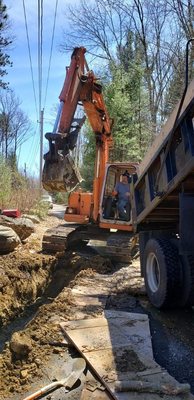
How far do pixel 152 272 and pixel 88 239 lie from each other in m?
4.80

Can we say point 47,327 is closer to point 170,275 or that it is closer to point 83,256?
point 170,275

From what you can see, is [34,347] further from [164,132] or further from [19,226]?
[19,226]

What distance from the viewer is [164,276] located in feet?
19.4

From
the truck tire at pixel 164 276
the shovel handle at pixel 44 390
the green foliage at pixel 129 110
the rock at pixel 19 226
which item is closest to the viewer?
the shovel handle at pixel 44 390

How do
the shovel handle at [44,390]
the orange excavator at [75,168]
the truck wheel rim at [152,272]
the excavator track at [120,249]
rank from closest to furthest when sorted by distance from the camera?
the shovel handle at [44,390] → the truck wheel rim at [152,272] → the orange excavator at [75,168] → the excavator track at [120,249]

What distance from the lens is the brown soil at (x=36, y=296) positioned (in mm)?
4288

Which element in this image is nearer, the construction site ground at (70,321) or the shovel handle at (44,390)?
the shovel handle at (44,390)

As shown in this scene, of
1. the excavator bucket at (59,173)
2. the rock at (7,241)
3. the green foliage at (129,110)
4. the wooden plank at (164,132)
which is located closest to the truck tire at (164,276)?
the wooden plank at (164,132)

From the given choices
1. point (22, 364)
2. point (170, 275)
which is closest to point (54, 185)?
point (170, 275)

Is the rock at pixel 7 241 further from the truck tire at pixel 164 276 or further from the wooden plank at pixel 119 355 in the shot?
the wooden plank at pixel 119 355

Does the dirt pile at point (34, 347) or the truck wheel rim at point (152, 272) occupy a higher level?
the truck wheel rim at point (152, 272)

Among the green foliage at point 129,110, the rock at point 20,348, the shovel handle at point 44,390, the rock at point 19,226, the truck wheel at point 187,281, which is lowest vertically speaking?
the shovel handle at point 44,390

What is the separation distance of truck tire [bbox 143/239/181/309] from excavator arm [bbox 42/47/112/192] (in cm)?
313

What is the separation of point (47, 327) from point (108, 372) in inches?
56.0
